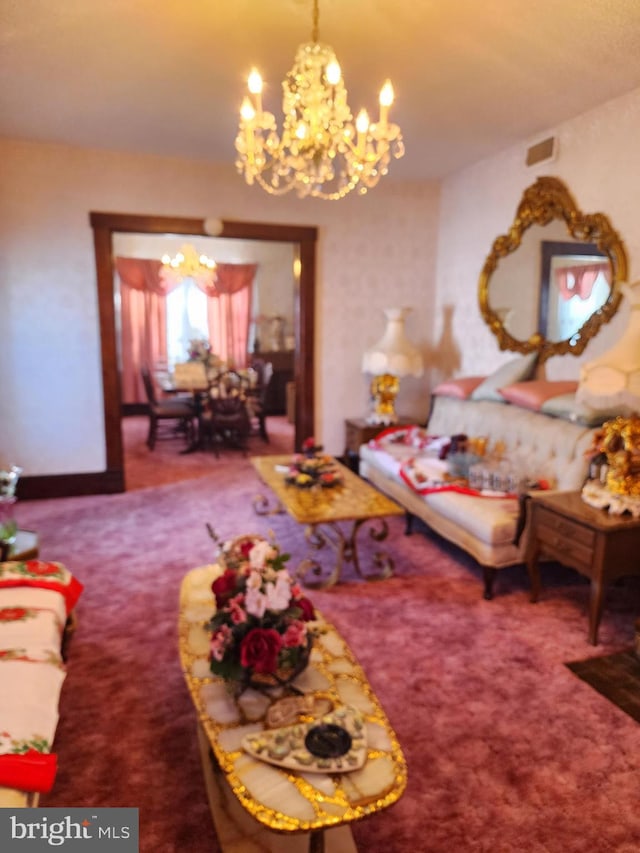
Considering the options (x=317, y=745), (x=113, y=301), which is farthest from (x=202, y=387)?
(x=317, y=745)

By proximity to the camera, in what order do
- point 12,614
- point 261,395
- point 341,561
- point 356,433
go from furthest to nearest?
point 261,395, point 356,433, point 341,561, point 12,614

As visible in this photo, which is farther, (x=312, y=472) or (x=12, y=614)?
(x=312, y=472)

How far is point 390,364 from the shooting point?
16.0 feet

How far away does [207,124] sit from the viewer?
3801 mm

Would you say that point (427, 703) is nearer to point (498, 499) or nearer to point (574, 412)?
point (498, 499)

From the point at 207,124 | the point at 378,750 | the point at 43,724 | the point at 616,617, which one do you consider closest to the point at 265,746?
the point at 378,750

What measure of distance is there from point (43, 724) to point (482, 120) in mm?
3931

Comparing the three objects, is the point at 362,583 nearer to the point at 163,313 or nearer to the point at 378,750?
the point at 378,750

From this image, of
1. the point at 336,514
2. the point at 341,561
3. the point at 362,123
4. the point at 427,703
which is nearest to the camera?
Result: the point at 427,703

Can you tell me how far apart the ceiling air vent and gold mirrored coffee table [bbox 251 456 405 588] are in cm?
247

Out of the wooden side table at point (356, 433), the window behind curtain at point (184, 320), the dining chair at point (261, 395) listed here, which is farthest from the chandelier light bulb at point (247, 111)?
the window behind curtain at point (184, 320)

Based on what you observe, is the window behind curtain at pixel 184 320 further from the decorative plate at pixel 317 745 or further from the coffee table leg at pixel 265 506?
the decorative plate at pixel 317 745

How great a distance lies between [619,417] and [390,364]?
91.8 inches

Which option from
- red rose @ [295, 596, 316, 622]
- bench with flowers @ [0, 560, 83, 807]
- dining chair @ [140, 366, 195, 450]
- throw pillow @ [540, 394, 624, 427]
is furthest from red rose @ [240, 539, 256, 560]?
dining chair @ [140, 366, 195, 450]
